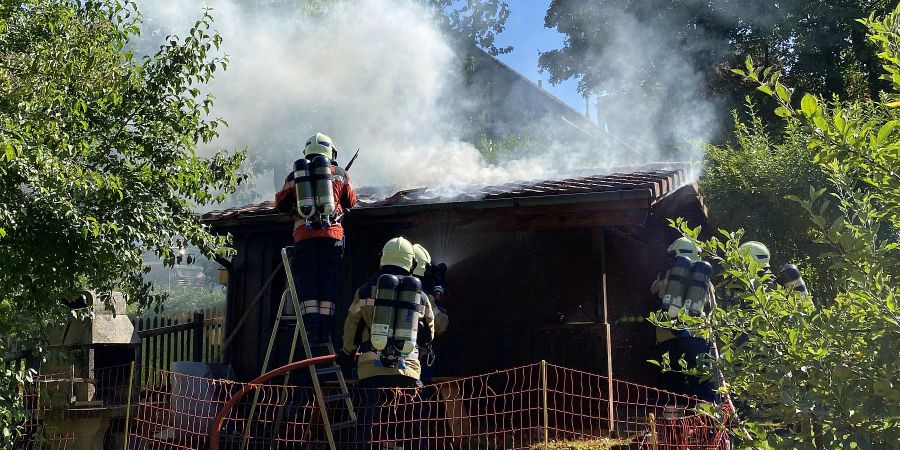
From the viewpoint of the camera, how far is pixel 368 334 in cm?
695

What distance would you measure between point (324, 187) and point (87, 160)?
2.02m

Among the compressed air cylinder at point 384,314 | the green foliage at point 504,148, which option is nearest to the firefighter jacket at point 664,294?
the compressed air cylinder at point 384,314

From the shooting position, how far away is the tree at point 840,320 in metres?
2.57

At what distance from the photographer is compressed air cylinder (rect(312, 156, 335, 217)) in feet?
25.2

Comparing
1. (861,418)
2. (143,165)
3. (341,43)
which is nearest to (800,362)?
(861,418)

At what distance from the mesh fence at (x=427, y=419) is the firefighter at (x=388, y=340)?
1.6 inches

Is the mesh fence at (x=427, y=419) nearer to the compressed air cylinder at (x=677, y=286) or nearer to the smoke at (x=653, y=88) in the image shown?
the compressed air cylinder at (x=677, y=286)

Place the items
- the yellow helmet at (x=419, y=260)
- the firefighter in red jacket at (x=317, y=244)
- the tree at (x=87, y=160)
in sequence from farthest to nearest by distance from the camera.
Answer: the firefighter in red jacket at (x=317, y=244), the yellow helmet at (x=419, y=260), the tree at (x=87, y=160)

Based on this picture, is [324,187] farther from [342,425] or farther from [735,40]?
[735,40]

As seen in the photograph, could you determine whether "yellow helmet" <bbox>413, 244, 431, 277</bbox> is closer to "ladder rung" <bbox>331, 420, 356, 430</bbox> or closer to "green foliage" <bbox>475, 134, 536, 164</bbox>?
"ladder rung" <bbox>331, 420, 356, 430</bbox>

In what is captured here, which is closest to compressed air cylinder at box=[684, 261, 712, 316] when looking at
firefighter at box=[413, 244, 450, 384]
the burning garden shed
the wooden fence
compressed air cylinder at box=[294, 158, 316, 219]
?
the burning garden shed

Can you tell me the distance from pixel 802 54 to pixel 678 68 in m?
2.92

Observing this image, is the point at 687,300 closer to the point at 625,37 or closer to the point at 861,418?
the point at 861,418

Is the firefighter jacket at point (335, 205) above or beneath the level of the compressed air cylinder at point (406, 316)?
above
